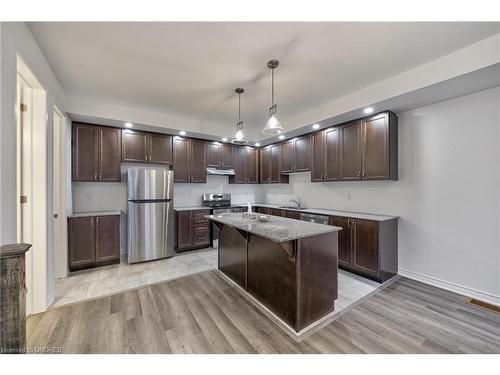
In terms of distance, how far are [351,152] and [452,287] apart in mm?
2257

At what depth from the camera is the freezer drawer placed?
3654mm

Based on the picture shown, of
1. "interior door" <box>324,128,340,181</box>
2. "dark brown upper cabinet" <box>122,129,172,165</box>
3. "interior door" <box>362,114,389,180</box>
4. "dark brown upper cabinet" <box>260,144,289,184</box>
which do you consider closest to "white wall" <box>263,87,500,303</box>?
"interior door" <box>362,114,389,180</box>

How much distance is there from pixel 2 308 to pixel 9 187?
2.58ft

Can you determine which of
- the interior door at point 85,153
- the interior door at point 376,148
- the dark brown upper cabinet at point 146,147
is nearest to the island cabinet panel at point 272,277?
the interior door at point 376,148

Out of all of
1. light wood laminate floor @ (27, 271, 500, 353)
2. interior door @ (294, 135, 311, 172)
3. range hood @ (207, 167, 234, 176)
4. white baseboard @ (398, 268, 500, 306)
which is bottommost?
light wood laminate floor @ (27, 271, 500, 353)

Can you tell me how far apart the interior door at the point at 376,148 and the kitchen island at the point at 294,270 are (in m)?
1.55

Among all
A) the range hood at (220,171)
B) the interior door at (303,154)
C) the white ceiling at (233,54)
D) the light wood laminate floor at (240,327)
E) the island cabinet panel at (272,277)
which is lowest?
the light wood laminate floor at (240,327)

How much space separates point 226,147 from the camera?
5.13 metres

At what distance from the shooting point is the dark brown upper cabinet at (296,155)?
14.2 feet

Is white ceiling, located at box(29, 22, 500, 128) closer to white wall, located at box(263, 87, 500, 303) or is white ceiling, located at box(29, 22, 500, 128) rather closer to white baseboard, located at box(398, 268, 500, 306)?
white wall, located at box(263, 87, 500, 303)

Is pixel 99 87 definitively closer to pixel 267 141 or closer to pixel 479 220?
pixel 267 141

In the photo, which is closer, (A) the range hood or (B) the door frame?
(B) the door frame

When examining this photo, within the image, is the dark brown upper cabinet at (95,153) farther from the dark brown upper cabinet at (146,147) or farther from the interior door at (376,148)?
the interior door at (376,148)

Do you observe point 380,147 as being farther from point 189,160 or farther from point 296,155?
point 189,160
